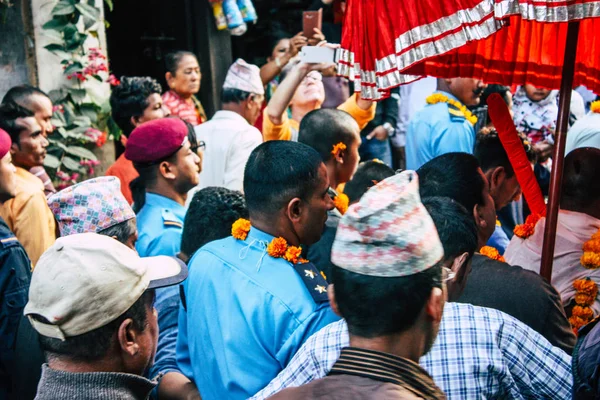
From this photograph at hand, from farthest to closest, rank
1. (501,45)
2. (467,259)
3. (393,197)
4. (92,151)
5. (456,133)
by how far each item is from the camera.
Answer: (92,151) → (456,133) → (501,45) → (467,259) → (393,197)

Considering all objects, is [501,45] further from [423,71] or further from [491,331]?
[491,331]

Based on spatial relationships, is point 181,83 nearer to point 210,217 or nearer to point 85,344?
point 210,217

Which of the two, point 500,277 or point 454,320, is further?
point 500,277

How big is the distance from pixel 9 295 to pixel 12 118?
1.78 m

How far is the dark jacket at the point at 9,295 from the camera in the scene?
3186 mm

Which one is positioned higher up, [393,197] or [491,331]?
[393,197]

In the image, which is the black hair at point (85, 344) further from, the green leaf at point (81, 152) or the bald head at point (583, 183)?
the green leaf at point (81, 152)

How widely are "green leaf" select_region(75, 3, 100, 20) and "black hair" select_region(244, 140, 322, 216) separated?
4.07m

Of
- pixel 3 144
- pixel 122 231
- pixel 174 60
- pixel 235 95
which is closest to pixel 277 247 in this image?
pixel 122 231

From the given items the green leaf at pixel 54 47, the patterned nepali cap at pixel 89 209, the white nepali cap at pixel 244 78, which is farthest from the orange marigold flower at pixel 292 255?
the green leaf at pixel 54 47

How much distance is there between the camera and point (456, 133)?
18.2ft

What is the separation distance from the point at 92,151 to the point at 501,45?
395 cm

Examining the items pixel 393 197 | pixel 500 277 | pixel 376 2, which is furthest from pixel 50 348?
pixel 376 2

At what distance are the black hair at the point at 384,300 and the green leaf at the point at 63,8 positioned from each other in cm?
519
